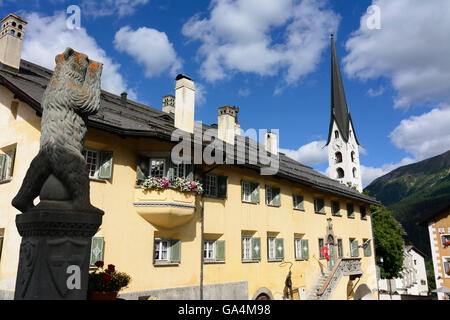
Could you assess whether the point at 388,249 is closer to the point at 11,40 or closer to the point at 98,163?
the point at 98,163

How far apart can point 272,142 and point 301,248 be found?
906 cm

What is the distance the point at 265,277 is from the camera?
59.7 feet

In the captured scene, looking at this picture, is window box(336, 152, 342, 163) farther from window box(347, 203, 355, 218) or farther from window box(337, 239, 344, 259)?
window box(337, 239, 344, 259)

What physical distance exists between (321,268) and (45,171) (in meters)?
20.7

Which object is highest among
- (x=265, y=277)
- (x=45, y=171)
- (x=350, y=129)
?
(x=350, y=129)

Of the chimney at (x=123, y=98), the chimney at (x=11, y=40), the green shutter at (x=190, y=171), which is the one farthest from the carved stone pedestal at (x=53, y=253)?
the chimney at (x=123, y=98)

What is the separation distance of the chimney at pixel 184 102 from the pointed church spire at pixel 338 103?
1624 inches

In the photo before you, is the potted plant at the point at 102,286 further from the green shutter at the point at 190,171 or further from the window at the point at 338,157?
the window at the point at 338,157

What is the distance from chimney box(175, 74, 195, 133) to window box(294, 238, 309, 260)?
9827mm

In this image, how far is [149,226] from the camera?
13.2m
